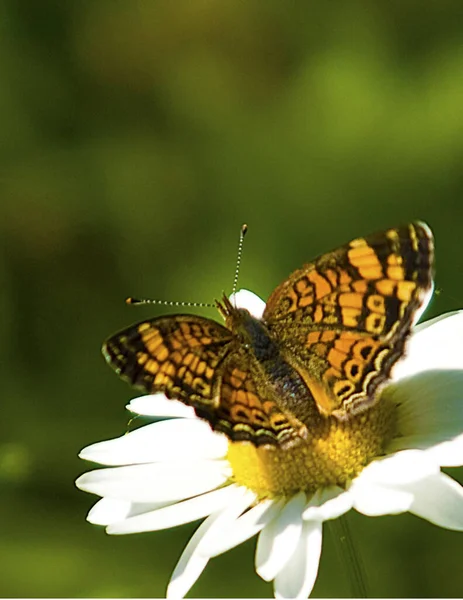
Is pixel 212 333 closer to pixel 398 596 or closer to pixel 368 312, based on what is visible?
pixel 368 312

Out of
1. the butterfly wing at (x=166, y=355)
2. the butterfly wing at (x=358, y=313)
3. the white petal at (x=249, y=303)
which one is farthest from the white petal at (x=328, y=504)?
the white petal at (x=249, y=303)

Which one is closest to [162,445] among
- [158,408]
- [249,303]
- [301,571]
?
[158,408]

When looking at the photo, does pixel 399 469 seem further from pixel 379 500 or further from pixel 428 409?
pixel 428 409

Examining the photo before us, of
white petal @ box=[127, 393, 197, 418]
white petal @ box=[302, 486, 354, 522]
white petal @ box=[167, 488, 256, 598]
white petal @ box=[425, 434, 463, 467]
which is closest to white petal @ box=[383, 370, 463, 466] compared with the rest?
white petal @ box=[425, 434, 463, 467]

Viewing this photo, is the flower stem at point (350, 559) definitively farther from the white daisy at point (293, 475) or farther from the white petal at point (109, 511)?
the white petal at point (109, 511)

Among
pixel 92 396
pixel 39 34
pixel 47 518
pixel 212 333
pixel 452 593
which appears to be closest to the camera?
pixel 212 333

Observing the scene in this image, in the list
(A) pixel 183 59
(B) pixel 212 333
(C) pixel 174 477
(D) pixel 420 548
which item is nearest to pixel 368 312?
(B) pixel 212 333

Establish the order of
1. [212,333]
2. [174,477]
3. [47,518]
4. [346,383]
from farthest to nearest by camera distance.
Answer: [47,518], [174,477], [212,333], [346,383]

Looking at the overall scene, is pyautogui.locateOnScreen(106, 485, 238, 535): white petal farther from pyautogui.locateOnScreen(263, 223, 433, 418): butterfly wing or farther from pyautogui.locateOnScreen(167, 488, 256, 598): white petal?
pyautogui.locateOnScreen(263, 223, 433, 418): butterfly wing
